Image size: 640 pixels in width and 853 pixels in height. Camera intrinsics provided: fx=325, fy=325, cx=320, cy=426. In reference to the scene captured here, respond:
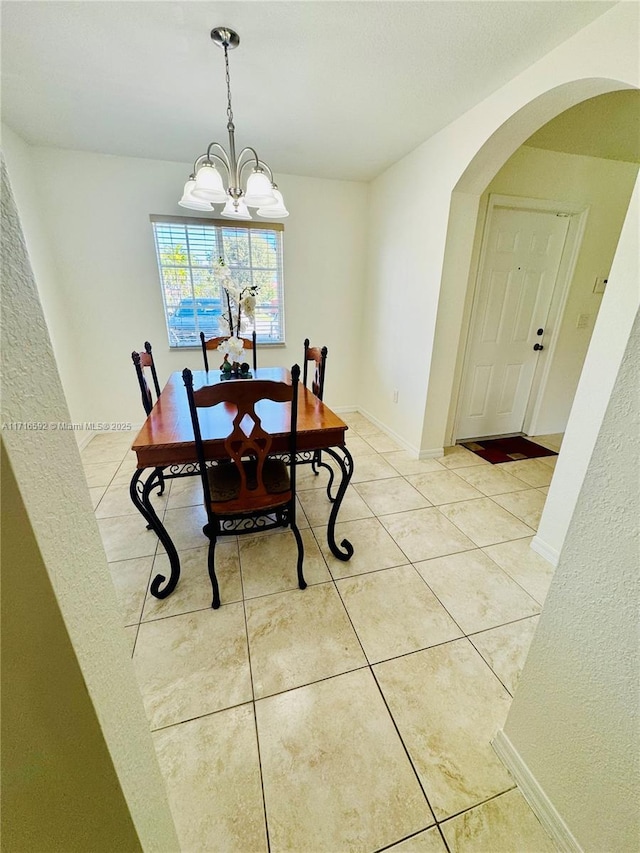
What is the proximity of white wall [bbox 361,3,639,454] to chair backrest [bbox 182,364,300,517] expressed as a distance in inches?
66.6

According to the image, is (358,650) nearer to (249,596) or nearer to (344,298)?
(249,596)

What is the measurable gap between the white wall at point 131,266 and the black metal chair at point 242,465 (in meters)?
2.05

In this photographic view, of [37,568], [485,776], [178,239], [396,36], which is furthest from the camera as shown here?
[178,239]

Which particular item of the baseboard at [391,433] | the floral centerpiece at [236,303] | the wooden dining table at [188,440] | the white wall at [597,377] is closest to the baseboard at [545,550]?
the white wall at [597,377]

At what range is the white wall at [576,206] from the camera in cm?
A: 251

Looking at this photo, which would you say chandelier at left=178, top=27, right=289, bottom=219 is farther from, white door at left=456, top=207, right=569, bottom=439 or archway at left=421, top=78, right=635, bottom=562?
white door at left=456, top=207, right=569, bottom=439

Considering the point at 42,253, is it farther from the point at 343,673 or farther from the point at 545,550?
the point at 545,550

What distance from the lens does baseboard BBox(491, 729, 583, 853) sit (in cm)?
81

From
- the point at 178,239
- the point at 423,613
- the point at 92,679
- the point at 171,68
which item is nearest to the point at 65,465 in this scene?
the point at 92,679

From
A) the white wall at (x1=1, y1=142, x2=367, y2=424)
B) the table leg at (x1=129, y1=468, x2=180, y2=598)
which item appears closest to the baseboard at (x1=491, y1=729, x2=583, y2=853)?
the table leg at (x1=129, y1=468, x2=180, y2=598)

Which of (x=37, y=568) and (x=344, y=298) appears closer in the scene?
(x=37, y=568)

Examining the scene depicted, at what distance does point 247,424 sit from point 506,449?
2606 millimetres

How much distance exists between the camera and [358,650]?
4.25 feet

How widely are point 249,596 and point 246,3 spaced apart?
249cm
